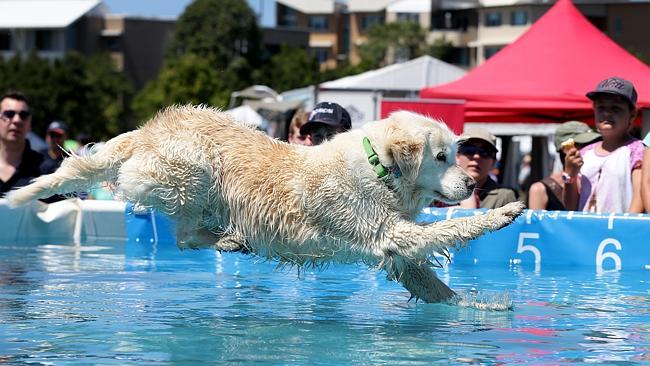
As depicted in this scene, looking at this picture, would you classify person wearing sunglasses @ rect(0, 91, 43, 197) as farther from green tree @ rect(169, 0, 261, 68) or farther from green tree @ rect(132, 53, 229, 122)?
green tree @ rect(169, 0, 261, 68)

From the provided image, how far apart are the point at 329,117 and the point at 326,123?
55 mm

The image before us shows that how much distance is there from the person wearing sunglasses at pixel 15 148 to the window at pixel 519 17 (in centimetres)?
7672

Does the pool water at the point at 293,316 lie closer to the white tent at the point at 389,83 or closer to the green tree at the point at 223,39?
the white tent at the point at 389,83

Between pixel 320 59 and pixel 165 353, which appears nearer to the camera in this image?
pixel 165 353

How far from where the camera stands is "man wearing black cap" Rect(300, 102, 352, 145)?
8.34 metres

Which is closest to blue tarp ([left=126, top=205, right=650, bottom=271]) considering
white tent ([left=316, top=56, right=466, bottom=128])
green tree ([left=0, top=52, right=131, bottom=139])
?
white tent ([left=316, top=56, right=466, bottom=128])

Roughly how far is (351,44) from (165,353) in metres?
101

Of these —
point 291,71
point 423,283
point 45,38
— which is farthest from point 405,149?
point 45,38

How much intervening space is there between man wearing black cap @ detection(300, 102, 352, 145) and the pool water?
1034 millimetres

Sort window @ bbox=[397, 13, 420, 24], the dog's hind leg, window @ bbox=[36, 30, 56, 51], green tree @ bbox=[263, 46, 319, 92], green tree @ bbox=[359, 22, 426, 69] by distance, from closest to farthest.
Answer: the dog's hind leg, green tree @ bbox=[263, 46, 319, 92], green tree @ bbox=[359, 22, 426, 69], window @ bbox=[36, 30, 56, 51], window @ bbox=[397, 13, 420, 24]

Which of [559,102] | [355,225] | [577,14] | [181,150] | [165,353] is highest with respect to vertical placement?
[577,14]

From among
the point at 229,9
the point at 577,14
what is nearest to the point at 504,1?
the point at 229,9

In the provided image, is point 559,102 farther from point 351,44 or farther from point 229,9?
point 351,44

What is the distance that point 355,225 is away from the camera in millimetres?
6477
